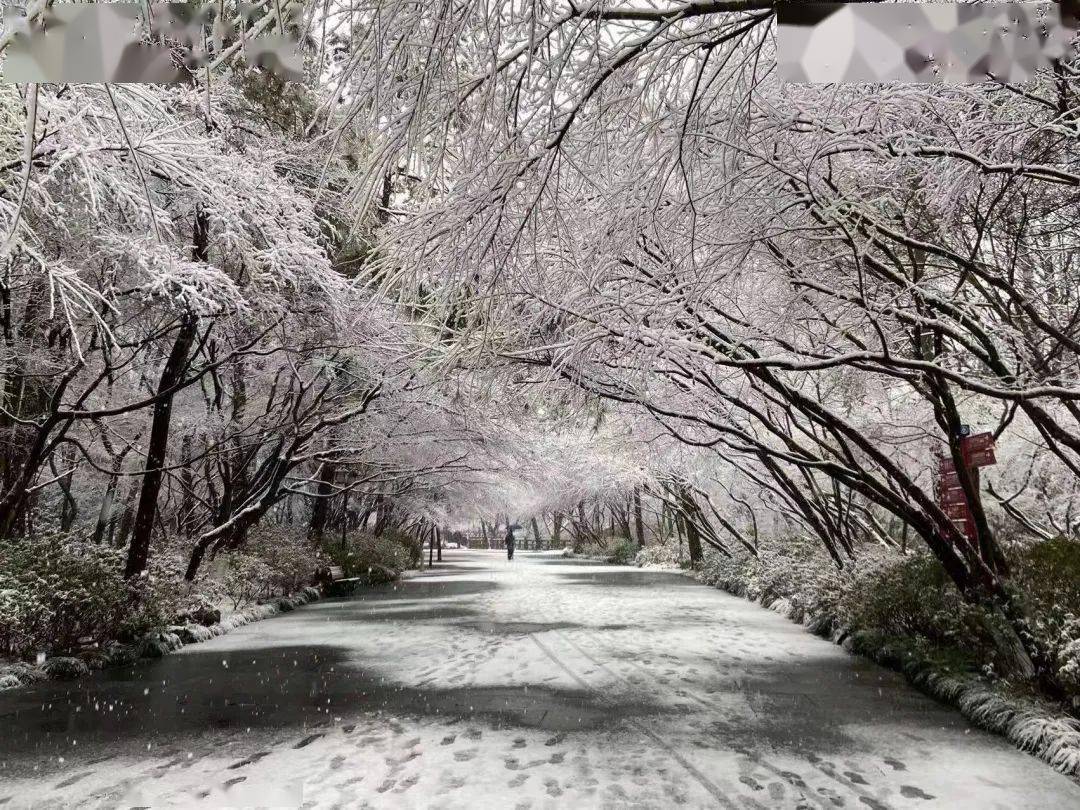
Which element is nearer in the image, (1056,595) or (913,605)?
(1056,595)

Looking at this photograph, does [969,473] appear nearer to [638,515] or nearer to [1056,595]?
[1056,595]

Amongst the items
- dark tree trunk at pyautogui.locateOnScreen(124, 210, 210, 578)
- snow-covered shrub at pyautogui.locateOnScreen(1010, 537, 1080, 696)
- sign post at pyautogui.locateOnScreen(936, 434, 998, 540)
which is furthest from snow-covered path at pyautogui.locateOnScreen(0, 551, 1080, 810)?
sign post at pyautogui.locateOnScreen(936, 434, 998, 540)

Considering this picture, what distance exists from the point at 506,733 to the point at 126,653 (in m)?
5.66

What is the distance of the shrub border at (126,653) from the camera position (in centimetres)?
725

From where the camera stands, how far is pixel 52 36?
1.61 m

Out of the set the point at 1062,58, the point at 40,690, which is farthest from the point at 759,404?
the point at 40,690

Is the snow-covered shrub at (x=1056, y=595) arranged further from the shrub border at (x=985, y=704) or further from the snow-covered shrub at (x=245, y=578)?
the snow-covered shrub at (x=245, y=578)

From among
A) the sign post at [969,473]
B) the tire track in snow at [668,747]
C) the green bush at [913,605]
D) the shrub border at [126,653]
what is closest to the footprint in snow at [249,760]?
the tire track in snow at [668,747]

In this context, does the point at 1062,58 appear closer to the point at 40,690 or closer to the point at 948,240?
the point at 948,240

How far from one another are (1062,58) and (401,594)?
59.1ft

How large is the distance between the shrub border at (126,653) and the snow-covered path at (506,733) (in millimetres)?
307

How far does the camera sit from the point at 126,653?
8.61 m

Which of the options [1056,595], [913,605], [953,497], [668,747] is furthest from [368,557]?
[1056,595]

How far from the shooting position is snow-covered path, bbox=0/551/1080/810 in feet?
14.3
